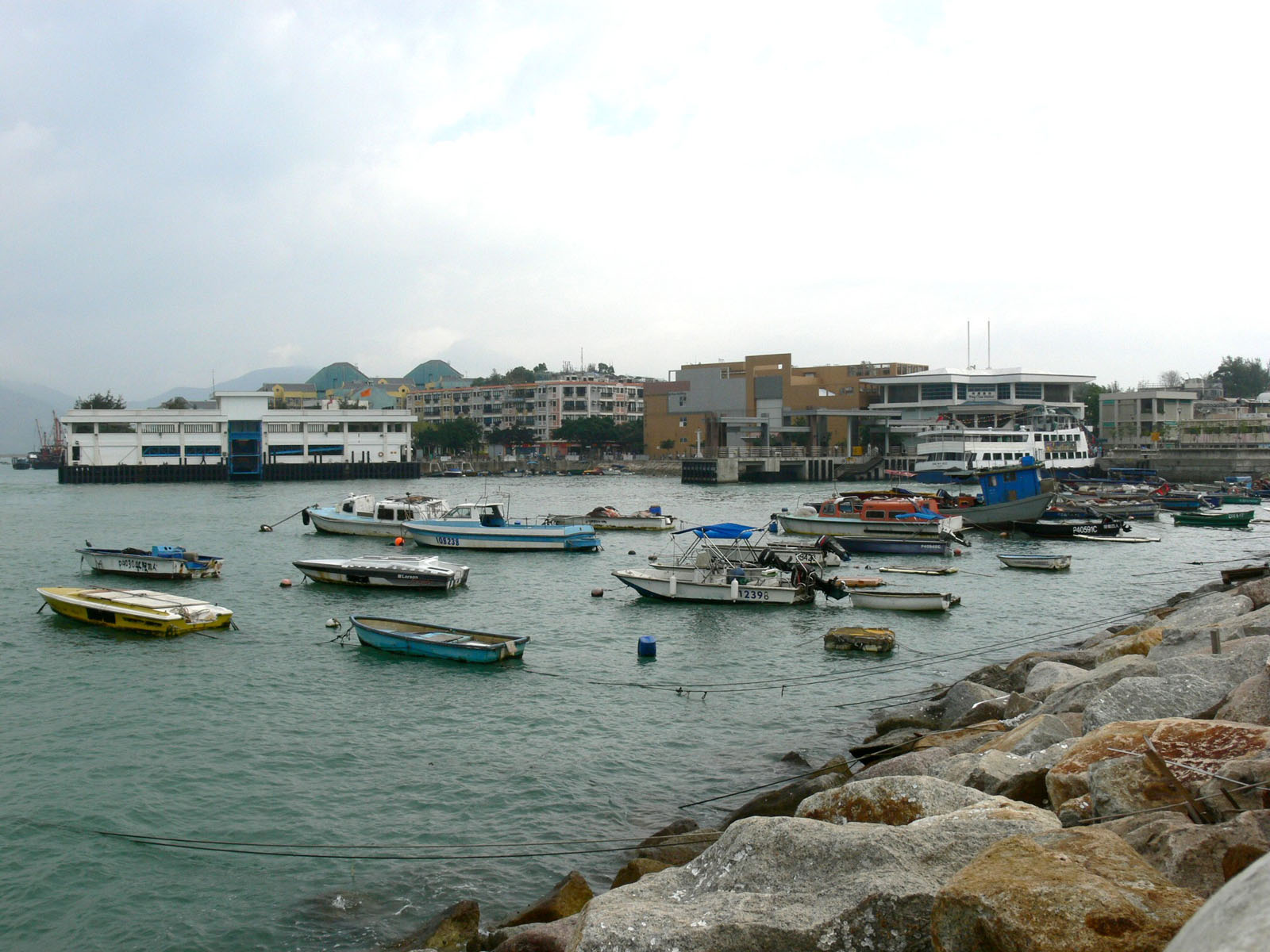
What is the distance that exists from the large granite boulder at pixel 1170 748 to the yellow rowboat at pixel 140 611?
20.5 metres

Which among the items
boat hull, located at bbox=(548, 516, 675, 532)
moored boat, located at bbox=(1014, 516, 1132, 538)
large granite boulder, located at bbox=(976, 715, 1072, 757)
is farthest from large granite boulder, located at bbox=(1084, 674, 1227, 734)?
boat hull, located at bbox=(548, 516, 675, 532)

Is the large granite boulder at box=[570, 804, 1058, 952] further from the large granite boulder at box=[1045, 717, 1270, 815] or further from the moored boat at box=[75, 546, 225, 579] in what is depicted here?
the moored boat at box=[75, 546, 225, 579]

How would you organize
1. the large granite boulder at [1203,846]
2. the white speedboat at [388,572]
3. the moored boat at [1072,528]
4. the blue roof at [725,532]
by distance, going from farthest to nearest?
1. the moored boat at [1072,528]
2. the white speedboat at [388,572]
3. the blue roof at [725,532]
4. the large granite boulder at [1203,846]

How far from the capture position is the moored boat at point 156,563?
31203 mm

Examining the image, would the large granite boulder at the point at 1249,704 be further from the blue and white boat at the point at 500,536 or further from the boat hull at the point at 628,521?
the boat hull at the point at 628,521

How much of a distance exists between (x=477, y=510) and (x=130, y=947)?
32.1 meters

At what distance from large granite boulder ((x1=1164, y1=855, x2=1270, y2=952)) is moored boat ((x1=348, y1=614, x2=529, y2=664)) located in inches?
691

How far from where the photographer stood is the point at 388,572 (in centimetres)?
2920

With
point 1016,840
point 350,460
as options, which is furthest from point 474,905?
point 350,460

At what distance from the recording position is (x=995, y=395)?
3873 inches

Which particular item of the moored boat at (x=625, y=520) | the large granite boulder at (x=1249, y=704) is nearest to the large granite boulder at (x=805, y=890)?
the large granite boulder at (x=1249, y=704)

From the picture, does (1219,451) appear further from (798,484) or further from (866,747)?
(866,747)

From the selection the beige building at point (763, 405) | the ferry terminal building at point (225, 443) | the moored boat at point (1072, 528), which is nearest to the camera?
the moored boat at point (1072, 528)

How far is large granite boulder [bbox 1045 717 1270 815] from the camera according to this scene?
6.76 metres
